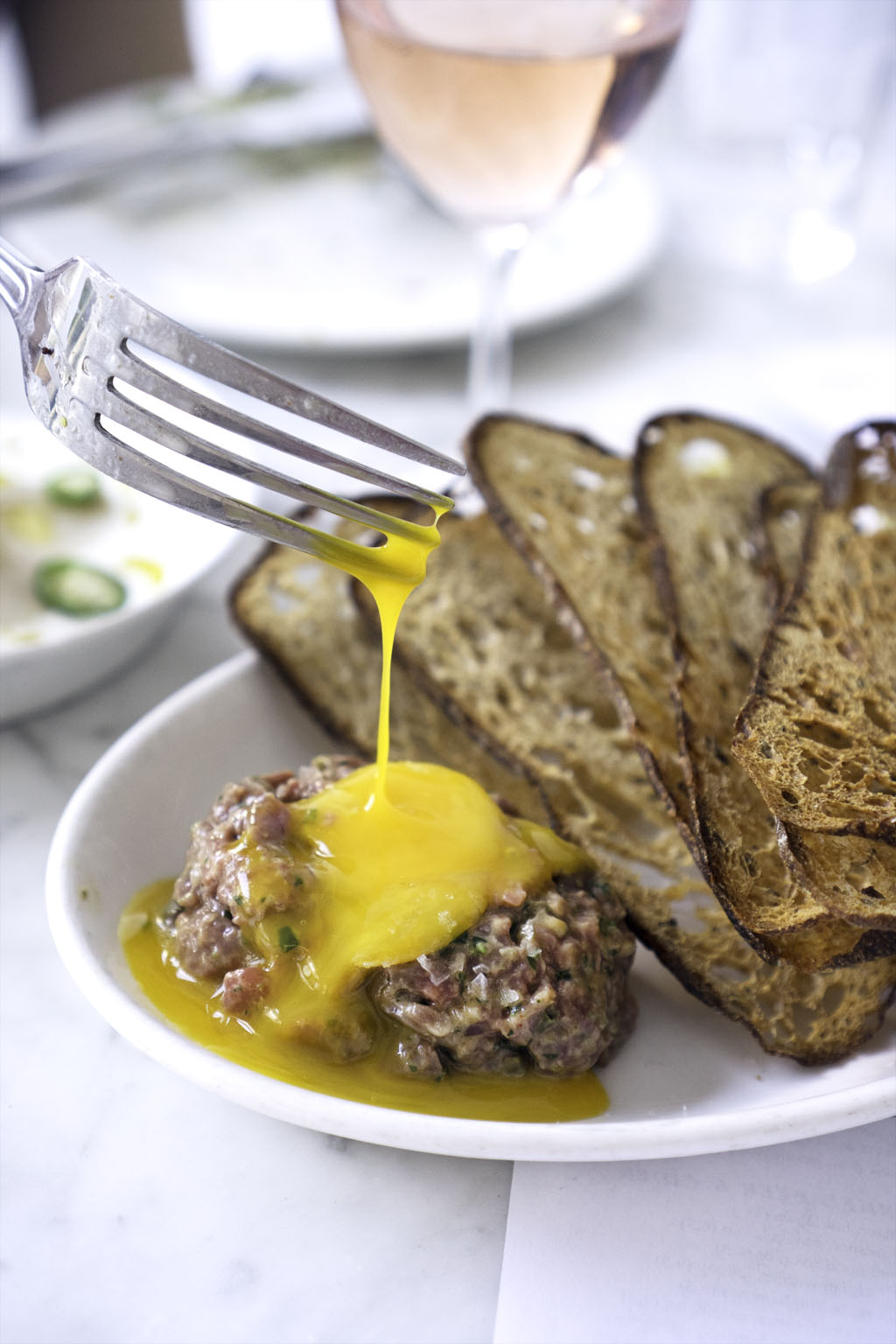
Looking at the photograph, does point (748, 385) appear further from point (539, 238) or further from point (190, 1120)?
point (190, 1120)

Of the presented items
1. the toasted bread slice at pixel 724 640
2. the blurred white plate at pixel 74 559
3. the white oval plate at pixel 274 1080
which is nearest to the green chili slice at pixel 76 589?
the blurred white plate at pixel 74 559

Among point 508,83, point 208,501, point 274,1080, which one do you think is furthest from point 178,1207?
point 508,83

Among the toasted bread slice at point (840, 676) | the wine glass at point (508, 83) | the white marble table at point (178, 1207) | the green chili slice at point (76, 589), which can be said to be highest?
the wine glass at point (508, 83)

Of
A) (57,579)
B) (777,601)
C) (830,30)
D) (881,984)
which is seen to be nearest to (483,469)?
(777,601)

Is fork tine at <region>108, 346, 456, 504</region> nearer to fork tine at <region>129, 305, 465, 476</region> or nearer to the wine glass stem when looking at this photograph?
fork tine at <region>129, 305, 465, 476</region>

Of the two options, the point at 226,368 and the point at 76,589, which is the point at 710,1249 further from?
the point at 76,589

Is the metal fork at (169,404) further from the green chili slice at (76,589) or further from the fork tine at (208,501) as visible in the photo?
the green chili slice at (76,589)

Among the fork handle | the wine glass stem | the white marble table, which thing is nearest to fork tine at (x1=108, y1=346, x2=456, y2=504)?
the fork handle
